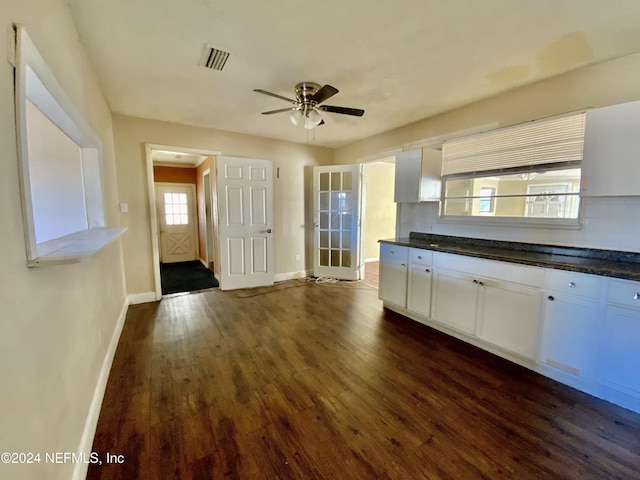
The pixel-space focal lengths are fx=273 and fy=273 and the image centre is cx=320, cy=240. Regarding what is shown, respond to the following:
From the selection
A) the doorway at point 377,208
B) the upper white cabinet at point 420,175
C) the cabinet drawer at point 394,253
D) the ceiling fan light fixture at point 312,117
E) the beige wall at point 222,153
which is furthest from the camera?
the doorway at point 377,208

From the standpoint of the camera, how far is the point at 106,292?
95.4 inches

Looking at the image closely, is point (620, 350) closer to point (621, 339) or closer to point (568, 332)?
point (621, 339)

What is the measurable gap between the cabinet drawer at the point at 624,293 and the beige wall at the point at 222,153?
4070 millimetres

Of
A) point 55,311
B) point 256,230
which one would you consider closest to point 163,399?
point 55,311

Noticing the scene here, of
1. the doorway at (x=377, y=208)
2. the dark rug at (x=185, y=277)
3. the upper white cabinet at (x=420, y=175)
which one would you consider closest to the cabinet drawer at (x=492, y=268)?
the upper white cabinet at (x=420, y=175)

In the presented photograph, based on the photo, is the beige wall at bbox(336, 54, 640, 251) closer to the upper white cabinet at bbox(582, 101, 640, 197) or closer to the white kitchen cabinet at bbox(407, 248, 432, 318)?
the upper white cabinet at bbox(582, 101, 640, 197)

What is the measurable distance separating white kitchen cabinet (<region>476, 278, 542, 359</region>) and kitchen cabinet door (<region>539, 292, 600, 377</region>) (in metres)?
0.07

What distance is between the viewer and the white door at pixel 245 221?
4238 millimetres

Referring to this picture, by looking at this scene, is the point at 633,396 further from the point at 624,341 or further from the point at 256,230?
the point at 256,230

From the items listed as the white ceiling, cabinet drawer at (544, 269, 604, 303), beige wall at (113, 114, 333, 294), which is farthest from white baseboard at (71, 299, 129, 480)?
cabinet drawer at (544, 269, 604, 303)

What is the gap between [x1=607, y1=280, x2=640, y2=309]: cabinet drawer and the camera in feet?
5.67

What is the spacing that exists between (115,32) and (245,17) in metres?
0.96

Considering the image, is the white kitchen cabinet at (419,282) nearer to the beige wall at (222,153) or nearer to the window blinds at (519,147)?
the window blinds at (519,147)

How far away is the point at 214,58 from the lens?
219 cm
